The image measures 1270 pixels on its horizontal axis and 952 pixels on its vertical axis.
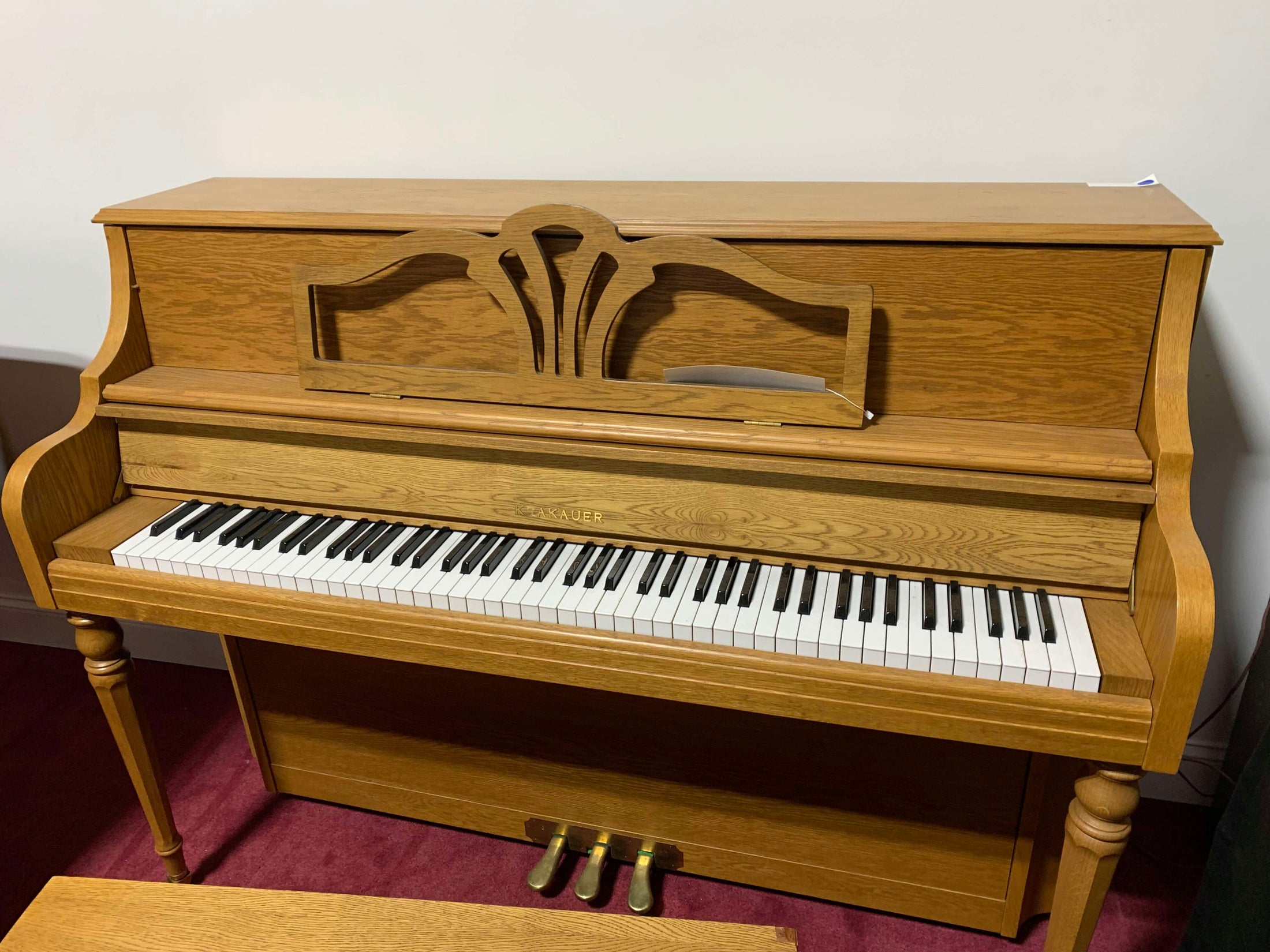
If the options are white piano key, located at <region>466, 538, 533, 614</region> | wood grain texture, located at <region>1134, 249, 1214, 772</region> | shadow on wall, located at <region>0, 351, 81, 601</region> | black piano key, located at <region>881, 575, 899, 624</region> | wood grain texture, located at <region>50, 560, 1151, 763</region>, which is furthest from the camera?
shadow on wall, located at <region>0, 351, 81, 601</region>

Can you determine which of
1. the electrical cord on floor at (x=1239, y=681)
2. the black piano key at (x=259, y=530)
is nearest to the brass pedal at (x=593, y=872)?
the black piano key at (x=259, y=530)

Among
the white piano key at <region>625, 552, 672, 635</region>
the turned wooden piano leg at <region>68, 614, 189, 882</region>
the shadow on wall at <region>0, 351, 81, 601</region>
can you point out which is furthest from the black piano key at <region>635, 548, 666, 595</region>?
the shadow on wall at <region>0, 351, 81, 601</region>

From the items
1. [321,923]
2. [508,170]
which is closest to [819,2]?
[508,170]

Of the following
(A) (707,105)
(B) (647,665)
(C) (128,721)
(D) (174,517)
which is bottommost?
(C) (128,721)

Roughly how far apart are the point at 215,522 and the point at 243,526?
0.06 metres

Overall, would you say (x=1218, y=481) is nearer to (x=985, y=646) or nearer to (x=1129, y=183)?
(x=1129, y=183)

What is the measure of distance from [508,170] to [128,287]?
793 mm

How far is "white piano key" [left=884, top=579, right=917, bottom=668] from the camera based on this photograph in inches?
51.4

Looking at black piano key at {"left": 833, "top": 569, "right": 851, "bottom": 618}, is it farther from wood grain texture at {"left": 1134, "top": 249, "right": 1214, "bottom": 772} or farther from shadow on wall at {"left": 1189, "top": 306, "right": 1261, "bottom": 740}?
shadow on wall at {"left": 1189, "top": 306, "right": 1261, "bottom": 740}

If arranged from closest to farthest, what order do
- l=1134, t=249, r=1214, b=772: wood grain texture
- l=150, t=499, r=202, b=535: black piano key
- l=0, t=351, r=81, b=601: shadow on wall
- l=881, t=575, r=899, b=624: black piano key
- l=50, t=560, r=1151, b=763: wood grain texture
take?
l=1134, t=249, r=1214, b=772: wood grain texture → l=50, t=560, r=1151, b=763: wood grain texture → l=881, t=575, r=899, b=624: black piano key → l=150, t=499, r=202, b=535: black piano key → l=0, t=351, r=81, b=601: shadow on wall

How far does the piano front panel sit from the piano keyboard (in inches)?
1.5

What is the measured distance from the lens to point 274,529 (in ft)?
5.49

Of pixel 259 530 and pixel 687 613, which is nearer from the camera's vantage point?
pixel 687 613

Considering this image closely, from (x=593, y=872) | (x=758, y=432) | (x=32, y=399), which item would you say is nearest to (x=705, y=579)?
(x=758, y=432)
